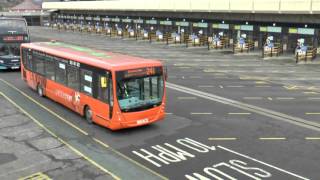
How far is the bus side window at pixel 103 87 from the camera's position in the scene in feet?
53.4

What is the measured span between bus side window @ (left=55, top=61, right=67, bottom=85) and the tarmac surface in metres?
1.35

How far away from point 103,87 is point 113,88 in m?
0.67

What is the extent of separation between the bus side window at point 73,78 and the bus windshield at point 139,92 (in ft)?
10.3

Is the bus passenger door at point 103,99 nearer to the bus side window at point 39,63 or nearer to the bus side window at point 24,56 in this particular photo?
the bus side window at point 39,63

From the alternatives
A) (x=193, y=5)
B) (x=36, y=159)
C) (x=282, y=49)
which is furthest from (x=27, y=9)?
(x=36, y=159)

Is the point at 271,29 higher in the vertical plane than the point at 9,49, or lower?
higher

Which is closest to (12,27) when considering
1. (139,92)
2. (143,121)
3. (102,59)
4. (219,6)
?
(102,59)

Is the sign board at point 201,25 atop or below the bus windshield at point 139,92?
atop

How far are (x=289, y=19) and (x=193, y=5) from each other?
43.1ft

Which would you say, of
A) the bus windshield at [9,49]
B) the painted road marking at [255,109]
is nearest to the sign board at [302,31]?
the painted road marking at [255,109]

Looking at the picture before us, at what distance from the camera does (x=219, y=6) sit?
47.2 metres

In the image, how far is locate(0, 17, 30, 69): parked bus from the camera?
30.9m

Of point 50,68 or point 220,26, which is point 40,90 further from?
point 220,26

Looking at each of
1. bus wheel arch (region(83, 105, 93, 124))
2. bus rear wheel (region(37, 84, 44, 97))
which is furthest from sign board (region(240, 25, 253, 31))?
bus wheel arch (region(83, 105, 93, 124))
